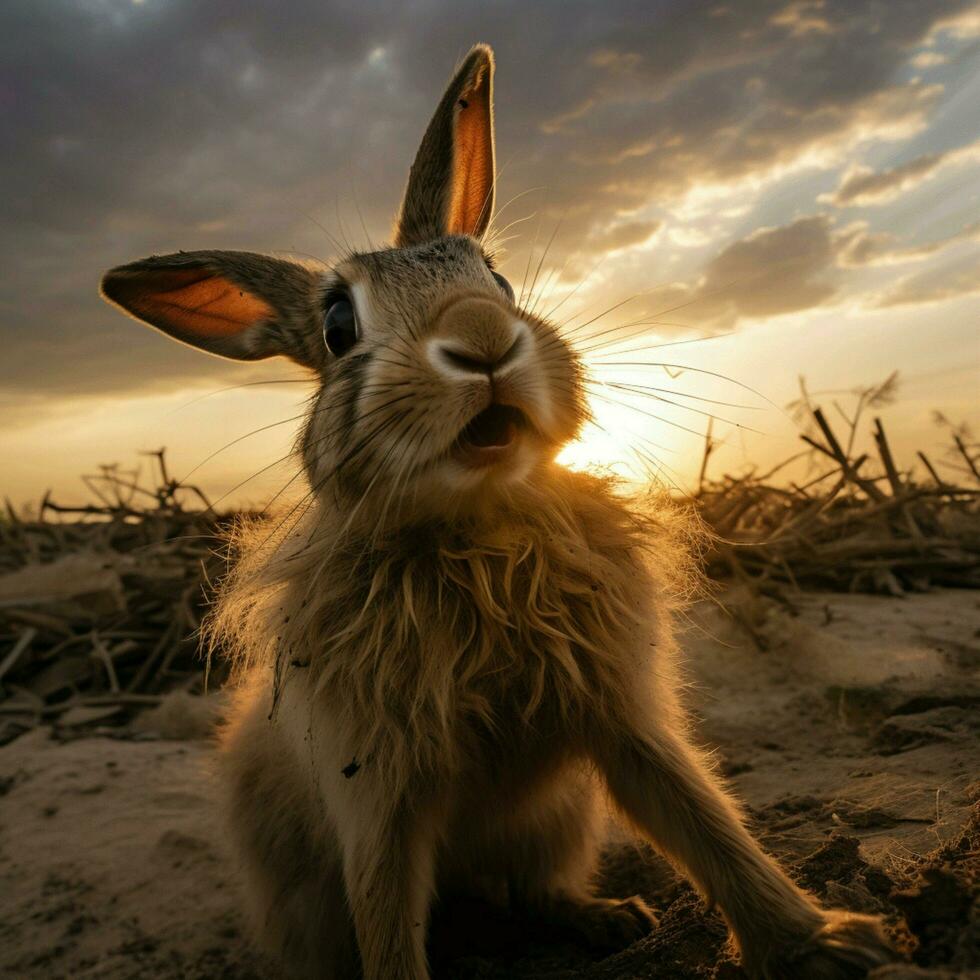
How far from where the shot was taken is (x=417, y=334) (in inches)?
83.4

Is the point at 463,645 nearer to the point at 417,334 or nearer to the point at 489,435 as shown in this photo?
the point at 489,435

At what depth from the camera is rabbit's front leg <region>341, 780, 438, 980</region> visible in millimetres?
2072

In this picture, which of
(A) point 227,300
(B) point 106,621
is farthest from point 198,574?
(A) point 227,300

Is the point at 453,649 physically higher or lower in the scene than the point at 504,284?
lower

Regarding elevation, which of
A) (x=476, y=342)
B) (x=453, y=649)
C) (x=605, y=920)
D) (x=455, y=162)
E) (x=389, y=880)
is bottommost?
(x=605, y=920)

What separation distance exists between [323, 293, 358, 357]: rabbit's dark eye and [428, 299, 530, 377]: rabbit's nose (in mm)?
574

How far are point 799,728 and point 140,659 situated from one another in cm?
426

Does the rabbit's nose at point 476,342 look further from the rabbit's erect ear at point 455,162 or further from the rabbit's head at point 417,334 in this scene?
the rabbit's erect ear at point 455,162

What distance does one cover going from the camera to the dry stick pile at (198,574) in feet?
18.1

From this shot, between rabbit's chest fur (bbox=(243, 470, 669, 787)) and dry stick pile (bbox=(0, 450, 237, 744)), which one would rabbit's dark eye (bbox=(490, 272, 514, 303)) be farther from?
dry stick pile (bbox=(0, 450, 237, 744))

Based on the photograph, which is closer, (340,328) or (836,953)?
(836,953)

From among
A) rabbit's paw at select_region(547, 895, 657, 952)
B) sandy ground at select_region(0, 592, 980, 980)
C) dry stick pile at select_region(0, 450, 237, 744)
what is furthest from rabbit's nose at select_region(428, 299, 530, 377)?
dry stick pile at select_region(0, 450, 237, 744)

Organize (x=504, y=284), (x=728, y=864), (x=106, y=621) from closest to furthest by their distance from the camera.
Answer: (x=728, y=864), (x=504, y=284), (x=106, y=621)

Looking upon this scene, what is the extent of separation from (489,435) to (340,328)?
812 millimetres
